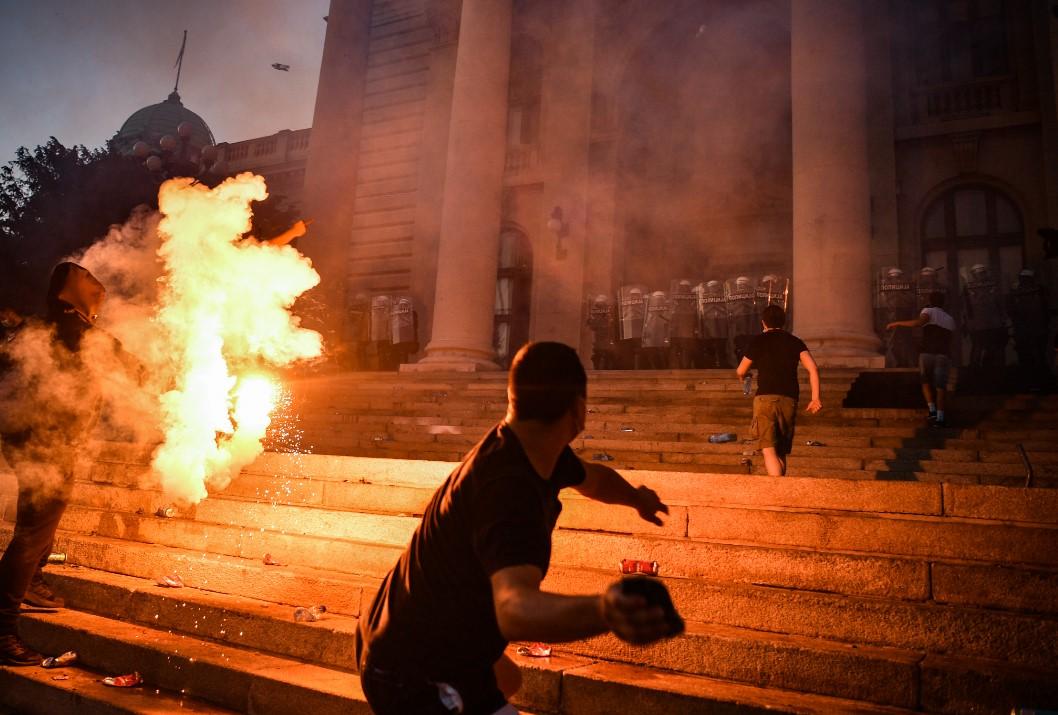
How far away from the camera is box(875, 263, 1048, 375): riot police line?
11.6 m

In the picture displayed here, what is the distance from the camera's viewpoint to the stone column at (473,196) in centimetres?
1536

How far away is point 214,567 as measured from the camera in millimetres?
5117

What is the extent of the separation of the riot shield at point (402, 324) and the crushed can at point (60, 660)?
13375 mm

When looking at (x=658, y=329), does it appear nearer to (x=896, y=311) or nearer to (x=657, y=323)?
(x=657, y=323)

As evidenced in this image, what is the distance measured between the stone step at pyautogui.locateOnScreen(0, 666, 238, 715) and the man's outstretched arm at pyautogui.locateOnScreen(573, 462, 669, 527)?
269 cm

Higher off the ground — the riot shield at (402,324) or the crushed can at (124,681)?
the riot shield at (402,324)

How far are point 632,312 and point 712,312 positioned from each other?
1.70 meters

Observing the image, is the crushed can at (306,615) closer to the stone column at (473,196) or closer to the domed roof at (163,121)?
the stone column at (473,196)

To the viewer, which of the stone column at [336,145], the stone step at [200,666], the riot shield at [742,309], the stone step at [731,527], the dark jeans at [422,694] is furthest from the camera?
the stone column at [336,145]

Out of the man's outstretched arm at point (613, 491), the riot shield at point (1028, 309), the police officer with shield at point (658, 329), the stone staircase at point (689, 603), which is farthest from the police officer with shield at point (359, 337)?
the man's outstretched arm at point (613, 491)

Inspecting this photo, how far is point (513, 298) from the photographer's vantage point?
20516 mm

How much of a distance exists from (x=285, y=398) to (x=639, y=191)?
465 inches

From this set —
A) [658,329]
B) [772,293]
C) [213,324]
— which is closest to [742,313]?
[772,293]

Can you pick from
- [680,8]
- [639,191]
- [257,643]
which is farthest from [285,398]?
[680,8]
